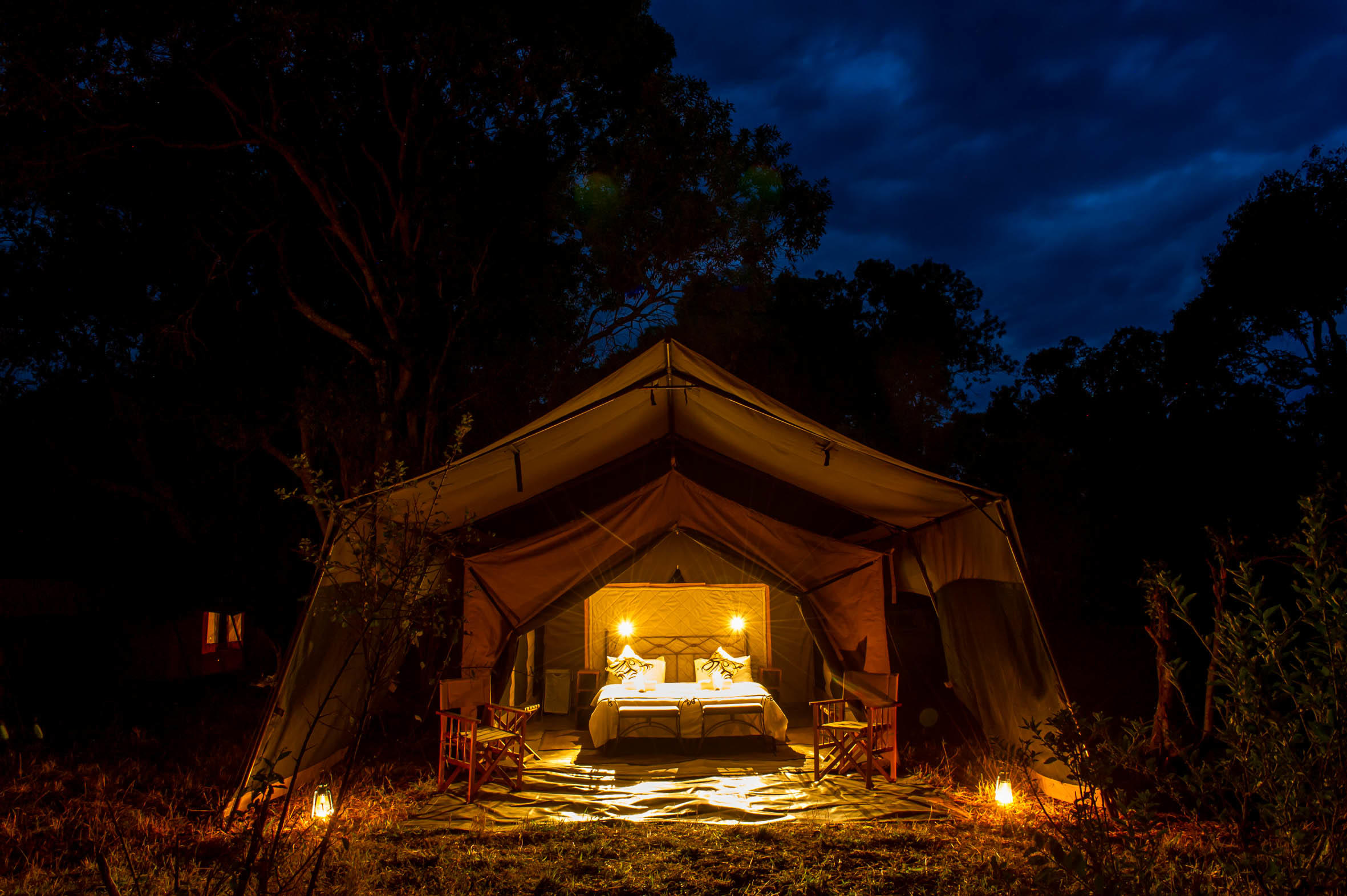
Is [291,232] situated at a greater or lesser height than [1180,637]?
greater

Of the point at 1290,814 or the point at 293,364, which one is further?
the point at 293,364

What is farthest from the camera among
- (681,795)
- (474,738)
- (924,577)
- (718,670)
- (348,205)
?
(348,205)

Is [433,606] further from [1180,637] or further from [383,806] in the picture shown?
[1180,637]

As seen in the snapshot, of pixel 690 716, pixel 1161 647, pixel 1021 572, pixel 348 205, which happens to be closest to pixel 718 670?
pixel 690 716

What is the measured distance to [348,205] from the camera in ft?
27.3

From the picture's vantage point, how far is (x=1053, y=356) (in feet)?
53.5

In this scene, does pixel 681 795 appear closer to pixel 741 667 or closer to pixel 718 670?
pixel 718 670

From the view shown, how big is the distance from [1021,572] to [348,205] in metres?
7.50

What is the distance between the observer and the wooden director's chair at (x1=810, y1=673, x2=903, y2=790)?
5.14m

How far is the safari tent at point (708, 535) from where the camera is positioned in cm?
442

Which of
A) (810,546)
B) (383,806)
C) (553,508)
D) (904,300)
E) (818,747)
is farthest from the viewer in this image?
(904,300)

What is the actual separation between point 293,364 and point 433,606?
275 inches

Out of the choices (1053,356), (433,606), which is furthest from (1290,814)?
(1053,356)

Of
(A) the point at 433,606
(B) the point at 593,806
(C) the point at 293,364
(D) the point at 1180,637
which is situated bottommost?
(B) the point at 593,806
